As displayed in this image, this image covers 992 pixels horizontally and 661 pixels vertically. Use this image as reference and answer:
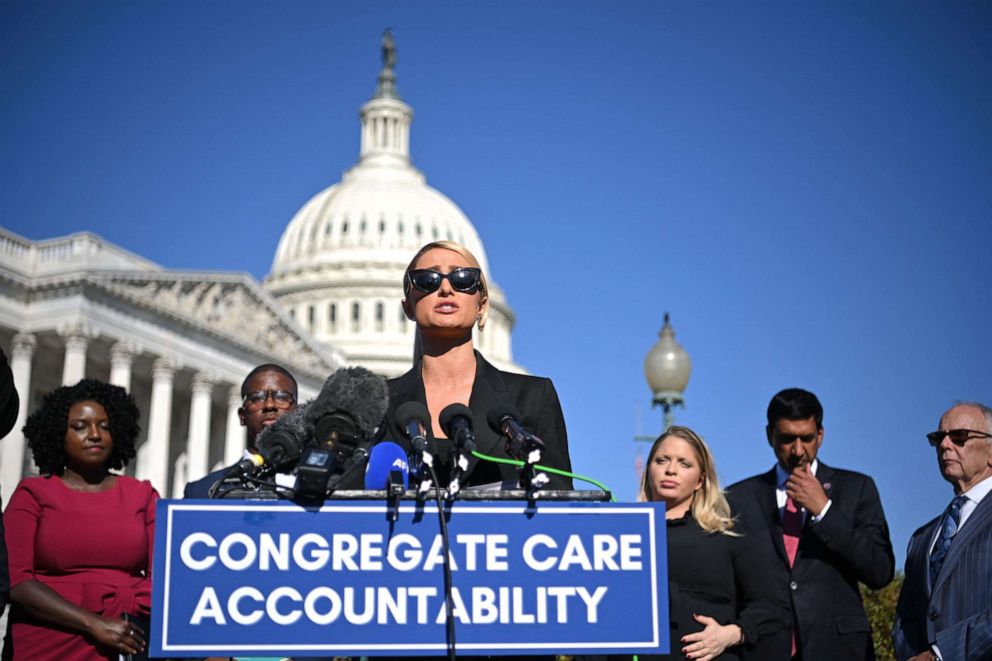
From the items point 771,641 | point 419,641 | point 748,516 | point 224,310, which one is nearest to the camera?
point 419,641

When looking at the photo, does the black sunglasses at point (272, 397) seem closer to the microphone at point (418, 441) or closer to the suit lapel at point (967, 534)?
the suit lapel at point (967, 534)

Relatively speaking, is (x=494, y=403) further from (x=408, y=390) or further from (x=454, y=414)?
(x=454, y=414)

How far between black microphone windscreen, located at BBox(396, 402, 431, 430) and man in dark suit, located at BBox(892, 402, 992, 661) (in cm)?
293

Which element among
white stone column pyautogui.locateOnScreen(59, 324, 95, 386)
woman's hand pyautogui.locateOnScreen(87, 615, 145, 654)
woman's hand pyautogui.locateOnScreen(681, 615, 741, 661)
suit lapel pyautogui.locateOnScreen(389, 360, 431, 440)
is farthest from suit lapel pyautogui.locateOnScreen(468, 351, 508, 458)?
white stone column pyautogui.locateOnScreen(59, 324, 95, 386)

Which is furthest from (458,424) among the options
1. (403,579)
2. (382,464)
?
(403,579)

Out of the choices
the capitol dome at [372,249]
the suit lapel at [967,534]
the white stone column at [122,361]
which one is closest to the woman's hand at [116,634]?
the suit lapel at [967,534]

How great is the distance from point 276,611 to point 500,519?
627 millimetres

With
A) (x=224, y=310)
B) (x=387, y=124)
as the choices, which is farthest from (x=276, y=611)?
(x=387, y=124)

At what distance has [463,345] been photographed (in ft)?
14.7

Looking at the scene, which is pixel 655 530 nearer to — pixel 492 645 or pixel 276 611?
pixel 492 645

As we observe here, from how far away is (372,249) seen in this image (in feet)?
343

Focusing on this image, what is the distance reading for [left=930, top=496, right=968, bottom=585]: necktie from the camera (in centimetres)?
612

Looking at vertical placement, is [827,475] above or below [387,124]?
below

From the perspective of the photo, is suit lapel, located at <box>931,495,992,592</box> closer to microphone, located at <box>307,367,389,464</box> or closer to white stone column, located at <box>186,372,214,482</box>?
microphone, located at <box>307,367,389,464</box>
